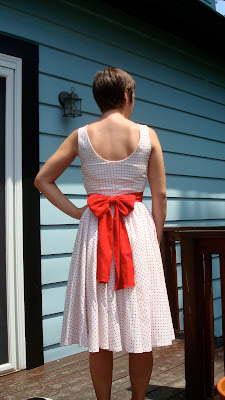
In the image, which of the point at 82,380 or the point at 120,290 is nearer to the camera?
the point at 120,290

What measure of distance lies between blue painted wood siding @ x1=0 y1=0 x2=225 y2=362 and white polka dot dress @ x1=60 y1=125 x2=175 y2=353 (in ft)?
3.98

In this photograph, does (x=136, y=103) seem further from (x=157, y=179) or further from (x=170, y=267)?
(x=157, y=179)

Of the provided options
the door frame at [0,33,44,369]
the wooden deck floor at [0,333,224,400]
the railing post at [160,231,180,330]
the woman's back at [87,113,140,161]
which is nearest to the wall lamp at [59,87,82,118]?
the door frame at [0,33,44,369]

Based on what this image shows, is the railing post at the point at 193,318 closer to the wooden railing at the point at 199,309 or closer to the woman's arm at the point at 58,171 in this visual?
the wooden railing at the point at 199,309

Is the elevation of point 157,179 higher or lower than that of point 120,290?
higher

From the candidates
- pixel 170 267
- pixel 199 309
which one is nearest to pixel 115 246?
pixel 199 309

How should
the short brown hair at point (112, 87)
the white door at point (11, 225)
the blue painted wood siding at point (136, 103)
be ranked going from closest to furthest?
the short brown hair at point (112, 87)
the white door at point (11, 225)
the blue painted wood siding at point (136, 103)

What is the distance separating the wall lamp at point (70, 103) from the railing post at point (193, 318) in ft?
4.07

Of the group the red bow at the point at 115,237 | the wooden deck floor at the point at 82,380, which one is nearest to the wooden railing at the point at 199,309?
the wooden deck floor at the point at 82,380

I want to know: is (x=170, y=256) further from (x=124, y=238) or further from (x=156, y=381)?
(x=124, y=238)

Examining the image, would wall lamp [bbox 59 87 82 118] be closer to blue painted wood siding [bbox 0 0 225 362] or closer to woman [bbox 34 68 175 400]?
blue painted wood siding [bbox 0 0 225 362]

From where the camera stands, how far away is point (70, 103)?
297cm

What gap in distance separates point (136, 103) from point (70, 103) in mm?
872

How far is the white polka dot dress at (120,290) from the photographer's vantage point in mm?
1616
